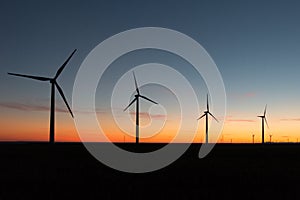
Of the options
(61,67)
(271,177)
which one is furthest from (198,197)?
(61,67)

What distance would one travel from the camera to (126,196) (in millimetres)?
35406

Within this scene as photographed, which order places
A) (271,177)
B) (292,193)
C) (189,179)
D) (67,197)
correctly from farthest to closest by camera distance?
(271,177)
(189,179)
(292,193)
(67,197)

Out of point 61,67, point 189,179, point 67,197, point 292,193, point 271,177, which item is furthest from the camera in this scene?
point 61,67

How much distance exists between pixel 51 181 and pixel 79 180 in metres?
2.67

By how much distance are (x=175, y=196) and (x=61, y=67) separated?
55.1 m

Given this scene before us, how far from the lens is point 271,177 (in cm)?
5075

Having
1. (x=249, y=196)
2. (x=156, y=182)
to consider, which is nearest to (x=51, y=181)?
(x=156, y=182)

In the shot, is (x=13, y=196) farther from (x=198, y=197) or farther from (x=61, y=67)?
(x=61, y=67)

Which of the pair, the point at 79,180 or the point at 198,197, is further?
the point at 79,180

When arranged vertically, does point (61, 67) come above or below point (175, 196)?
above

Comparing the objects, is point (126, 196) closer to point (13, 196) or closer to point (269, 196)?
point (13, 196)

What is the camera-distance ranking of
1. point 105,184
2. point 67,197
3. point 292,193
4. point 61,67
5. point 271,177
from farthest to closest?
point 61,67 < point 271,177 < point 105,184 < point 292,193 < point 67,197

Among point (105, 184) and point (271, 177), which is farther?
point (271, 177)

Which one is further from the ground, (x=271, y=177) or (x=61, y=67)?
(x=61, y=67)
